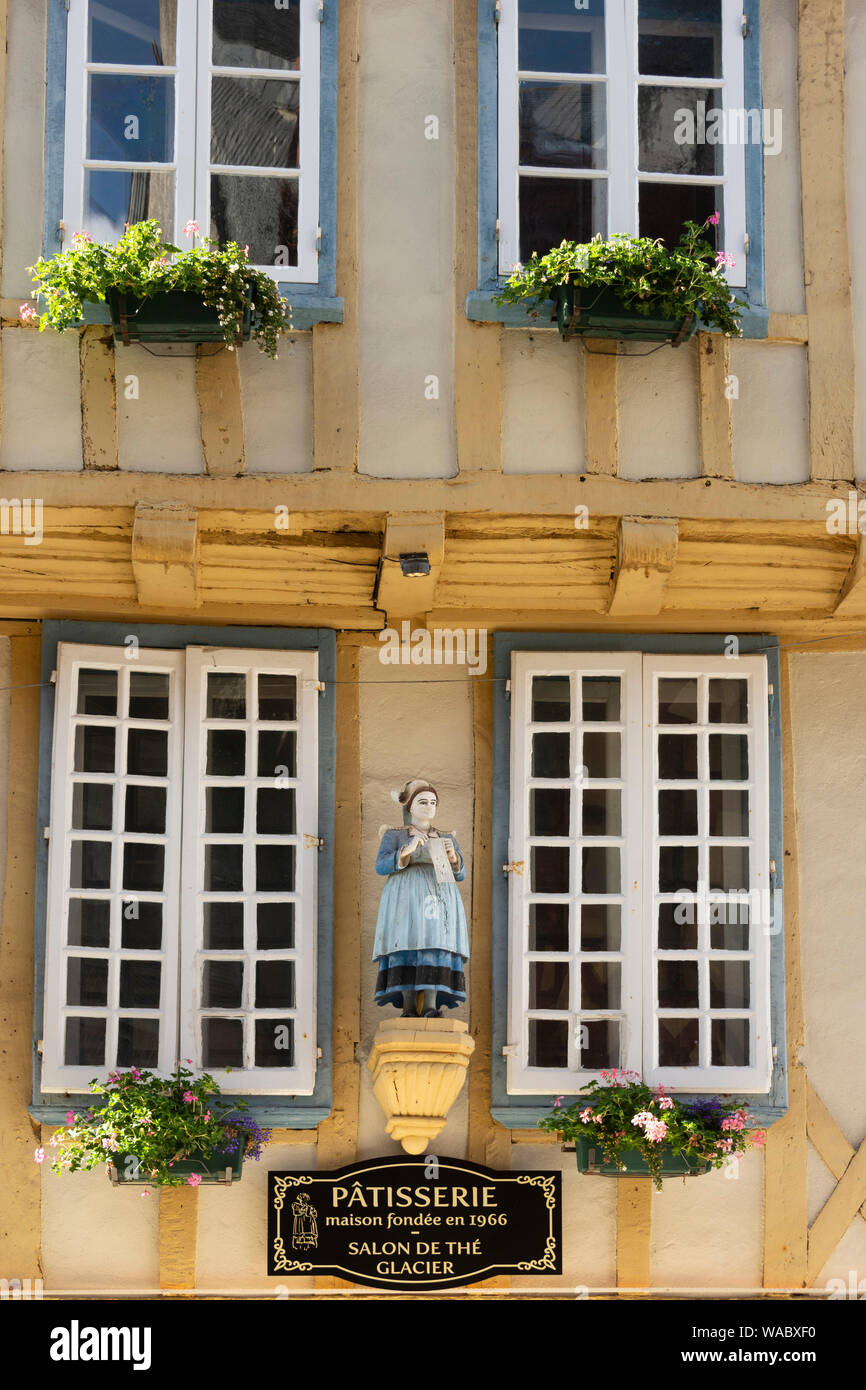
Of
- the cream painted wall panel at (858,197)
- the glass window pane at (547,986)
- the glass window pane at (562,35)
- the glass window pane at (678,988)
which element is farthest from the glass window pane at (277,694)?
the glass window pane at (562,35)

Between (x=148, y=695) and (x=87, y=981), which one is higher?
(x=148, y=695)

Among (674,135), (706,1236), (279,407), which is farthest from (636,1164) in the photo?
(674,135)

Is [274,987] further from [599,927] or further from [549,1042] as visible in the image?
[599,927]

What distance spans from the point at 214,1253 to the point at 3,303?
391cm

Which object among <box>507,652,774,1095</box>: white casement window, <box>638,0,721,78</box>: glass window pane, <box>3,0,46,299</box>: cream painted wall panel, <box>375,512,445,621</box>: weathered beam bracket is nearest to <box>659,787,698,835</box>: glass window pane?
<box>507,652,774,1095</box>: white casement window

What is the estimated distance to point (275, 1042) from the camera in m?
8.60

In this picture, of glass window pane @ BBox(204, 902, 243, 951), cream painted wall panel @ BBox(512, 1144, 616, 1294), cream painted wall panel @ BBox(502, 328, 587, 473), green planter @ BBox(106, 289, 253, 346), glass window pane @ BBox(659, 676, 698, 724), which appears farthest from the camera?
glass window pane @ BBox(659, 676, 698, 724)

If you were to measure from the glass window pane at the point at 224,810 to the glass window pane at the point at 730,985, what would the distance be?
2109 mm

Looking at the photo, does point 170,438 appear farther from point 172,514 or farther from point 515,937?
point 515,937

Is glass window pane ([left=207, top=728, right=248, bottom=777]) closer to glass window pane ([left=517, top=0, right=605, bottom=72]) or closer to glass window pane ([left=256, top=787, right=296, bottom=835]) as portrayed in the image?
glass window pane ([left=256, top=787, right=296, bottom=835])

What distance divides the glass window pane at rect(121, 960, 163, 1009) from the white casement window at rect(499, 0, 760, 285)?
11.0ft

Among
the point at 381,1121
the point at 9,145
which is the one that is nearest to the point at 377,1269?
the point at 381,1121

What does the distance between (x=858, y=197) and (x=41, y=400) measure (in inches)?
137

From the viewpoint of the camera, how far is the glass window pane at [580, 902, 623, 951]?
8.76 metres
